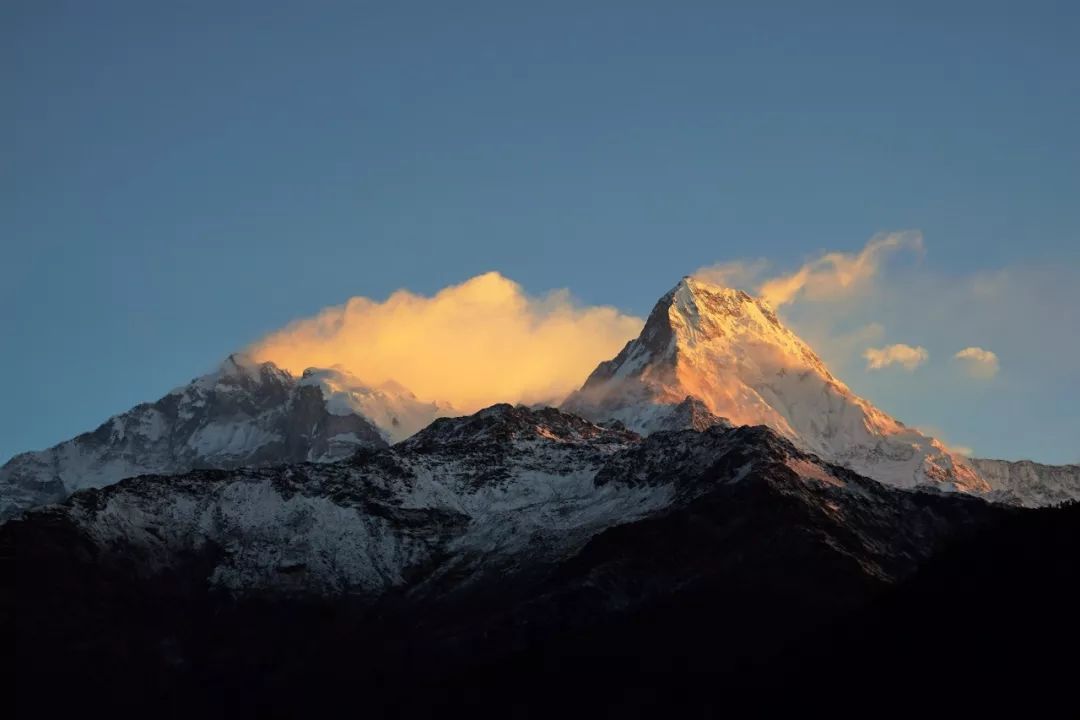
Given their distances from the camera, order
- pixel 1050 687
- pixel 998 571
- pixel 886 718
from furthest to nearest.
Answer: pixel 998 571
pixel 886 718
pixel 1050 687

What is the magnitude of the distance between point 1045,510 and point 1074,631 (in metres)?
30.6

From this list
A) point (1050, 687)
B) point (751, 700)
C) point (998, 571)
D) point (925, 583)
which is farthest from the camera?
point (751, 700)

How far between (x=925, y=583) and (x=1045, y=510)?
12.8 m

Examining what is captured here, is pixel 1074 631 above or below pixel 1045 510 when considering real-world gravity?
below

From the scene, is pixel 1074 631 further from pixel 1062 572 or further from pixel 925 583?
pixel 925 583

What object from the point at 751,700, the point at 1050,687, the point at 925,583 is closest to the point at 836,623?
the point at 751,700

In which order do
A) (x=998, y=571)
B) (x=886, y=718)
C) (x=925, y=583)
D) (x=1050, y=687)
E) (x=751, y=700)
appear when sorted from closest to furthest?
(x=1050, y=687)
(x=886, y=718)
(x=998, y=571)
(x=925, y=583)
(x=751, y=700)

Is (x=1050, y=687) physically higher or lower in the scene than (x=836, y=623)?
lower

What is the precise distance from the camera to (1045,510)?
552 ft

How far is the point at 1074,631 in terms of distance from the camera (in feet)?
456

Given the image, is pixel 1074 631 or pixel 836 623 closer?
pixel 1074 631

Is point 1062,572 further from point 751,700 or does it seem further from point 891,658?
point 751,700

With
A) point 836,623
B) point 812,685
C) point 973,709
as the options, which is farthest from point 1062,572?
point 836,623

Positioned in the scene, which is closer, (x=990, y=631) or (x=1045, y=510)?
(x=990, y=631)
